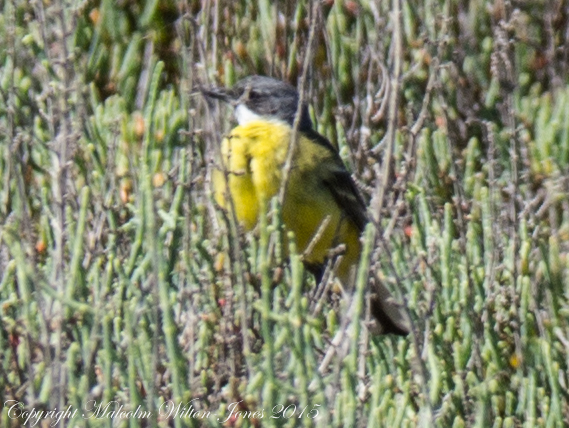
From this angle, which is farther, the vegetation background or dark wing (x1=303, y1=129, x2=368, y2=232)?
dark wing (x1=303, y1=129, x2=368, y2=232)

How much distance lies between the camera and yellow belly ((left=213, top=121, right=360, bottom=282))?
4266mm

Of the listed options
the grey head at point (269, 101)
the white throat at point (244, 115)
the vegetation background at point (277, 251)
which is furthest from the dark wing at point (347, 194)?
the white throat at point (244, 115)

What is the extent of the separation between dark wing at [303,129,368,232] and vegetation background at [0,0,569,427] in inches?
3.4

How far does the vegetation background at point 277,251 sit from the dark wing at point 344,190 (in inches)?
3.4

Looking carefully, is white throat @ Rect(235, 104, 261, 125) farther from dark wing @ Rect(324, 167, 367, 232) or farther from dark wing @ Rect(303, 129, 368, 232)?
dark wing @ Rect(324, 167, 367, 232)

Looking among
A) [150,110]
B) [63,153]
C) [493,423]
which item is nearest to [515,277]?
[493,423]

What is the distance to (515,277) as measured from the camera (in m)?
3.68

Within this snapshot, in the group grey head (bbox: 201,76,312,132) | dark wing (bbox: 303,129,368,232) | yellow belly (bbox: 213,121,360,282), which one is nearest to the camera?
yellow belly (bbox: 213,121,360,282)

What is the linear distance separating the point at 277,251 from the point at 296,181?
1.56 metres

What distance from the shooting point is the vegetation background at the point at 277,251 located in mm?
2750

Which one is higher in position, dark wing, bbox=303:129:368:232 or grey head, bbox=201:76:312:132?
grey head, bbox=201:76:312:132

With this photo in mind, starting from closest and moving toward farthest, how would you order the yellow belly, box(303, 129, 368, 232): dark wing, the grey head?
1. the yellow belly
2. box(303, 129, 368, 232): dark wing
3. the grey head

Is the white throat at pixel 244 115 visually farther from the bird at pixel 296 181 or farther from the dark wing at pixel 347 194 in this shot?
the dark wing at pixel 347 194

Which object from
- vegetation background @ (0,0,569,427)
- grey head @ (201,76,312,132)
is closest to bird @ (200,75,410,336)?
grey head @ (201,76,312,132)
